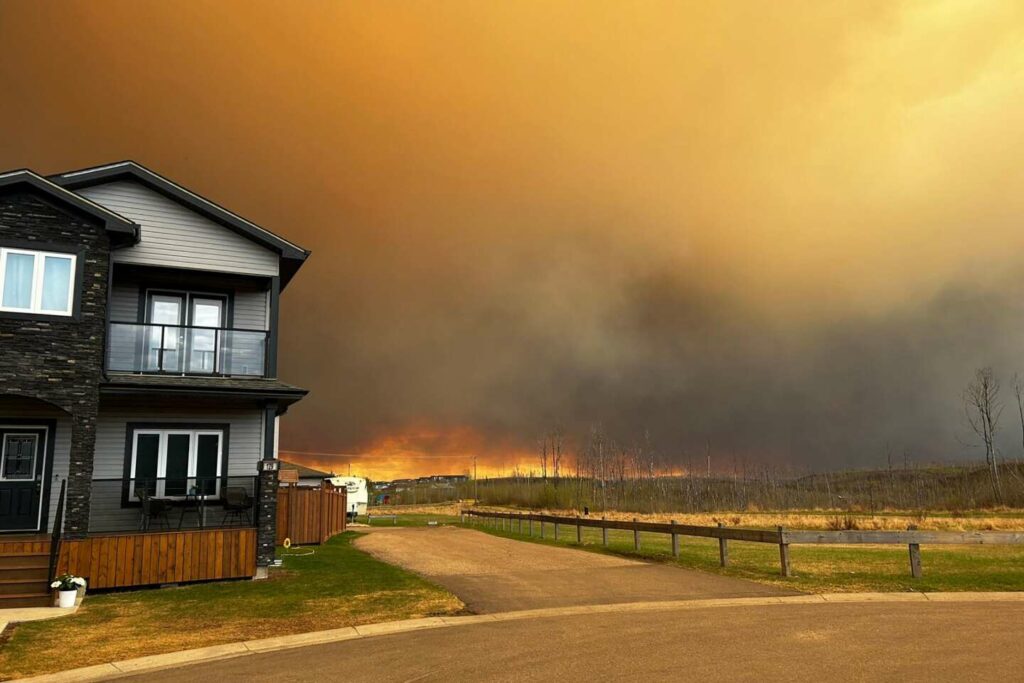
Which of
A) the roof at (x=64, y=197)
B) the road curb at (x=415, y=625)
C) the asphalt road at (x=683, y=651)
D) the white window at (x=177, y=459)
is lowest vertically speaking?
the road curb at (x=415, y=625)

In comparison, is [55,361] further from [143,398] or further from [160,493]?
[160,493]

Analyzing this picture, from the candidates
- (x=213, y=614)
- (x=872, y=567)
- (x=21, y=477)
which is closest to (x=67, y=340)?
(x=21, y=477)

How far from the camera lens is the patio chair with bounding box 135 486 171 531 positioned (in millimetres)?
16312

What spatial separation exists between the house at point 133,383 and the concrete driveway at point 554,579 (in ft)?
16.0

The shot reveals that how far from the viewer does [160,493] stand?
1762 cm

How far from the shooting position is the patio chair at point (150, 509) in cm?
1631

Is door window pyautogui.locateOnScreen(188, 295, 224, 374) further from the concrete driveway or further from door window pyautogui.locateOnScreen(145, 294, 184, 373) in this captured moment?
the concrete driveway

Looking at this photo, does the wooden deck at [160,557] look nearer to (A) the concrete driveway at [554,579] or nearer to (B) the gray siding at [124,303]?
(A) the concrete driveway at [554,579]

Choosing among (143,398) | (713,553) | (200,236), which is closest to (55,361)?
(143,398)

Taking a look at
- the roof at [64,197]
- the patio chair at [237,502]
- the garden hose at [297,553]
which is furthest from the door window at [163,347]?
the garden hose at [297,553]

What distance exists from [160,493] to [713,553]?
14.7m

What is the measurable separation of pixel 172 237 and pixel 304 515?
12341 mm

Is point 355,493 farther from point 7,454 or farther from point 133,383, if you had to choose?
point 133,383

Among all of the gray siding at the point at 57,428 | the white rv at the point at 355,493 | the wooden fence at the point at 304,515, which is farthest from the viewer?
the white rv at the point at 355,493
